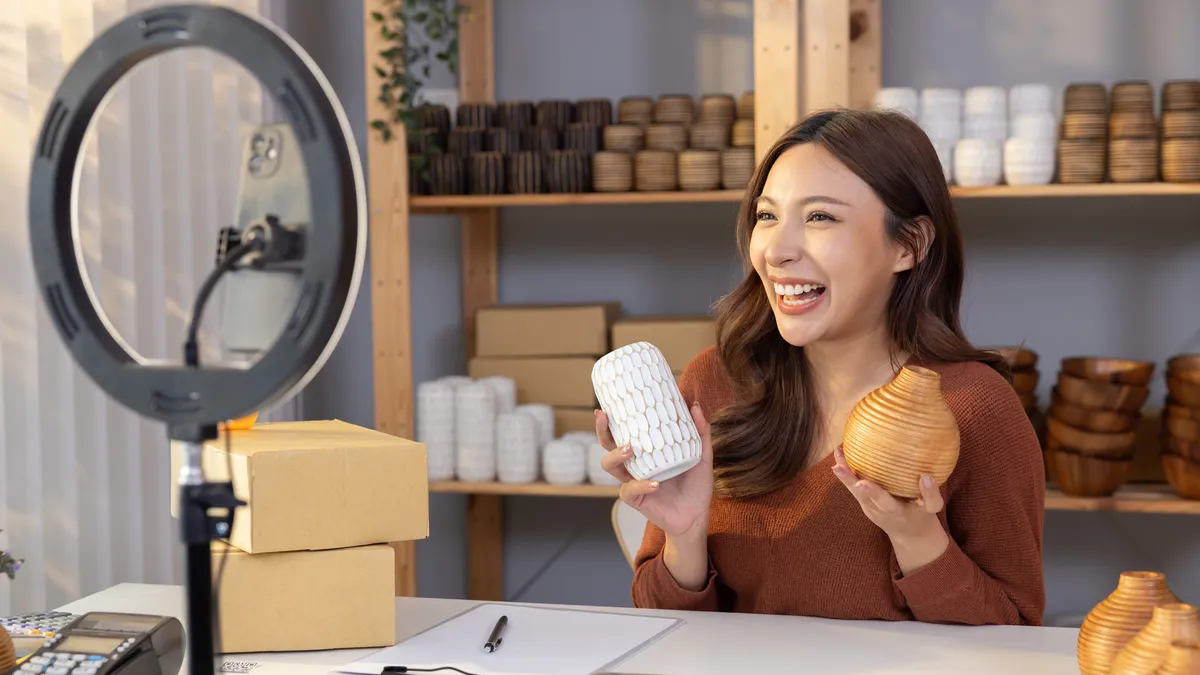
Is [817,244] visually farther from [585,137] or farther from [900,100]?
[585,137]

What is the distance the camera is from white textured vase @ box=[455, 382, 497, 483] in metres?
2.63

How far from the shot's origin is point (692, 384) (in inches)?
69.7

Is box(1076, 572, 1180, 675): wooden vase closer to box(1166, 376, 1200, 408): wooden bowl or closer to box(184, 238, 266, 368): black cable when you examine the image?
box(184, 238, 266, 368): black cable

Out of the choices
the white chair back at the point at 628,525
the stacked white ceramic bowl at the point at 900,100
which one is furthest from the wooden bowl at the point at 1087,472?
the white chair back at the point at 628,525

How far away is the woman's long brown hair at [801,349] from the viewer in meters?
1.56

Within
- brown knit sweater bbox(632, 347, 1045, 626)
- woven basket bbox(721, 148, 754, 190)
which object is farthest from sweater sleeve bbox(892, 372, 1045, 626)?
woven basket bbox(721, 148, 754, 190)

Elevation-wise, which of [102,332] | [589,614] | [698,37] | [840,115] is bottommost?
[589,614]

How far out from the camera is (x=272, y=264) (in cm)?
72

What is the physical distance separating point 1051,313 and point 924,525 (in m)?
1.60

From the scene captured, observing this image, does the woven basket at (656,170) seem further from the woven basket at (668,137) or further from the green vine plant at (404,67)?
the green vine plant at (404,67)

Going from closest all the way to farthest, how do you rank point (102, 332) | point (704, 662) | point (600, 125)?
point (102, 332) → point (704, 662) → point (600, 125)

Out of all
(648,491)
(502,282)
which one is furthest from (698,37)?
(648,491)

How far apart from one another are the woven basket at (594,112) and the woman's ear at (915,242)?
3.77 feet

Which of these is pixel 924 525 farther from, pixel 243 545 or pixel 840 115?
pixel 243 545
